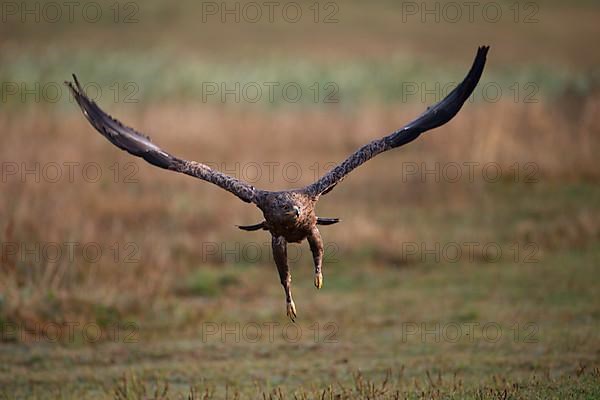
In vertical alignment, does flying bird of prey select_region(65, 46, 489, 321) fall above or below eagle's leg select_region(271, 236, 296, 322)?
above

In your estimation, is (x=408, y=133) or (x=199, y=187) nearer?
(x=408, y=133)

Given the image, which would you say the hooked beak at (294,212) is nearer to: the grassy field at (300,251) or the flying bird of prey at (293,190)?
the flying bird of prey at (293,190)

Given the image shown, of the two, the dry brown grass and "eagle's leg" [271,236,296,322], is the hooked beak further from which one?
the dry brown grass

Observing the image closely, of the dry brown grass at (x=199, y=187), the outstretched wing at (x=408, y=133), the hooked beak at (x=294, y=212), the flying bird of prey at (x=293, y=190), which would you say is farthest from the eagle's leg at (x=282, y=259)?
→ the dry brown grass at (x=199, y=187)

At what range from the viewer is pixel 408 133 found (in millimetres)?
8477

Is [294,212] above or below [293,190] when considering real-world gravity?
below

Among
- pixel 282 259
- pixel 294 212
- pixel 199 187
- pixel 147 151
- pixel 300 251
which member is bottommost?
pixel 282 259

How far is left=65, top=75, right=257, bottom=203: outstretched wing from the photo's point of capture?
8125 millimetres

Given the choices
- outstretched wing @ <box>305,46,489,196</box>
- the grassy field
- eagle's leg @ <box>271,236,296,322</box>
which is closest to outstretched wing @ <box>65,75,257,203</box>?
eagle's leg @ <box>271,236,296,322</box>

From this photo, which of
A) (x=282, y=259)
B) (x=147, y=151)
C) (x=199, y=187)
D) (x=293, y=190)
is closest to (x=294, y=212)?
(x=293, y=190)

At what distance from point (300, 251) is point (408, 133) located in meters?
7.12

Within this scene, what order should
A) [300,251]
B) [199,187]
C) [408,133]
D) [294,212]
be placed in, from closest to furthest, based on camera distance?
[294,212], [408,133], [300,251], [199,187]

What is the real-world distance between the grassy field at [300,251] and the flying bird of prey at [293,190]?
115cm

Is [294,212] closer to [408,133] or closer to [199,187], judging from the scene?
[408,133]
